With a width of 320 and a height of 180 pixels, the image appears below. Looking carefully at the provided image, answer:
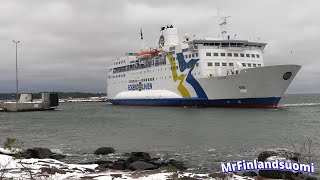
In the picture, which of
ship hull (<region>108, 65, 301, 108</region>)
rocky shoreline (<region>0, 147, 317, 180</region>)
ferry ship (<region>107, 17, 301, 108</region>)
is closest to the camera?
rocky shoreline (<region>0, 147, 317, 180</region>)

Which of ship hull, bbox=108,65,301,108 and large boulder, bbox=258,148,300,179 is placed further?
ship hull, bbox=108,65,301,108

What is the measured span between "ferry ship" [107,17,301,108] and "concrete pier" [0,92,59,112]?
13441 millimetres

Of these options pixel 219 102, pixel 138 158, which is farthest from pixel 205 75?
pixel 138 158

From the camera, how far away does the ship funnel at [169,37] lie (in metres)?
63.9

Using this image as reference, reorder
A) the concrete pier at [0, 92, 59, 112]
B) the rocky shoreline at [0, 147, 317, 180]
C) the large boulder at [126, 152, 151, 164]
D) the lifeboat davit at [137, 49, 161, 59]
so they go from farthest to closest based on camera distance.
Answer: the concrete pier at [0, 92, 59, 112]
the lifeboat davit at [137, 49, 161, 59]
the large boulder at [126, 152, 151, 164]
the rocky shoreline at [0, 147, 317, 180]

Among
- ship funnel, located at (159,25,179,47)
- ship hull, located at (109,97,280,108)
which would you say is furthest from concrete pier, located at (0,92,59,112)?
ship funnel, located at (159,25,179,47)

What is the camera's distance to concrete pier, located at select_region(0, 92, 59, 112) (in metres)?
63.6

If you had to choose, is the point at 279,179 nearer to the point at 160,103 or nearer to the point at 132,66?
the point at 160,103

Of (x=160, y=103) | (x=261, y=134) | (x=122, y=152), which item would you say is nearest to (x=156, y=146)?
Answer: (x=122, y=152)

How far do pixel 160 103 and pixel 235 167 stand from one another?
49557 millimetres

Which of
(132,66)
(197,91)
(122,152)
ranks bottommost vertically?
(122,152)

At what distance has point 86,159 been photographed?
613 inches

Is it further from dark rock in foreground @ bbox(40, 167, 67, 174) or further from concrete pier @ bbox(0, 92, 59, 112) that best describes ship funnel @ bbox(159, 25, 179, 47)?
dark rock in foreground @ bbox(40, 167, 67, 174)

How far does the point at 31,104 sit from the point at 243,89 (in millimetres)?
38876
